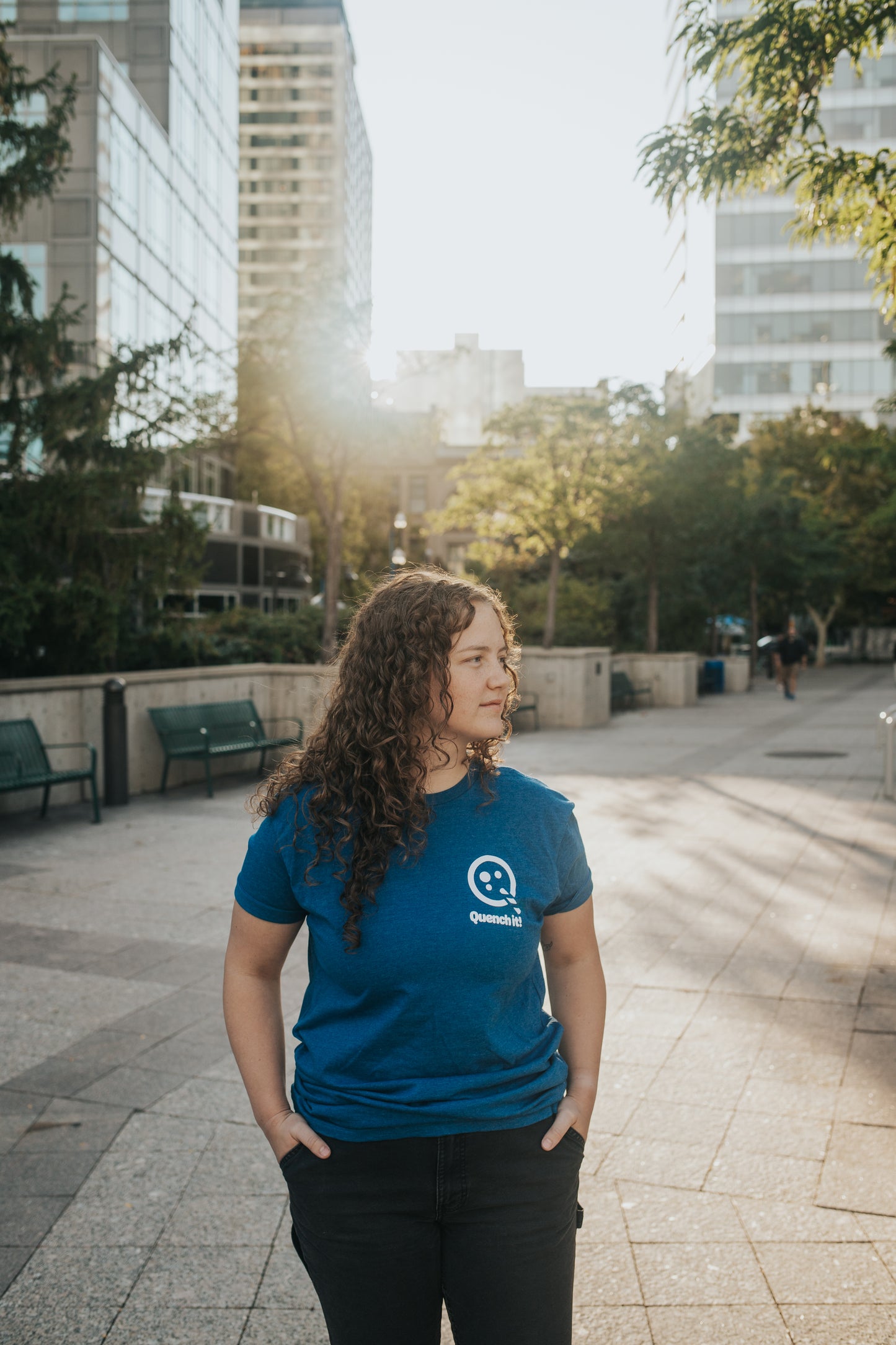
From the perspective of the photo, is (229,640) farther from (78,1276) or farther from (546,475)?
(78,1276)

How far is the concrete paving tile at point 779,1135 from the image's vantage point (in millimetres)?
3812

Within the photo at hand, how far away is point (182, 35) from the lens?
37625 millimetres

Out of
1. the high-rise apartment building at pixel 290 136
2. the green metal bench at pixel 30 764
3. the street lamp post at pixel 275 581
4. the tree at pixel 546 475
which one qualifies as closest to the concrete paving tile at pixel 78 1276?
the green metal bench at pixel 30 764

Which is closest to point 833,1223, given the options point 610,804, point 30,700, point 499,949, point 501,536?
point 499,949

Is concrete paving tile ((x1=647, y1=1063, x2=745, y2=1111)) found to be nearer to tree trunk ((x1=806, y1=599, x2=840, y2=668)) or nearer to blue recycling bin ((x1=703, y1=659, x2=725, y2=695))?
blue recycling bin ((x1=703, y1=659, x2=725, y2=695))

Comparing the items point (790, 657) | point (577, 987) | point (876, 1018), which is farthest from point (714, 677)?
point (577, 987)

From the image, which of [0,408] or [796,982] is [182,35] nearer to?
[0,408]

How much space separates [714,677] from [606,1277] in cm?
2687

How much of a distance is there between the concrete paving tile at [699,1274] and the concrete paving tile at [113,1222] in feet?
4.54

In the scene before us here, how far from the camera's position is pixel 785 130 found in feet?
20.7

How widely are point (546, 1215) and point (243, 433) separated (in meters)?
19.2

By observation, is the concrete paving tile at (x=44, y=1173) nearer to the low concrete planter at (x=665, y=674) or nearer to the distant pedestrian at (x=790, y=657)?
the low concrete planter at (x=665, y=674)

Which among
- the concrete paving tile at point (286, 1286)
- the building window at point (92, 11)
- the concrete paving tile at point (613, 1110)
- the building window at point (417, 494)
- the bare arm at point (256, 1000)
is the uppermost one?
the building window at point (92, 11)

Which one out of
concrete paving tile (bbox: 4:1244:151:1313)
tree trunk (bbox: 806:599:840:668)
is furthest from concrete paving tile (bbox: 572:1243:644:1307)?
tree trunk (bbox: 806:599:840:668)
